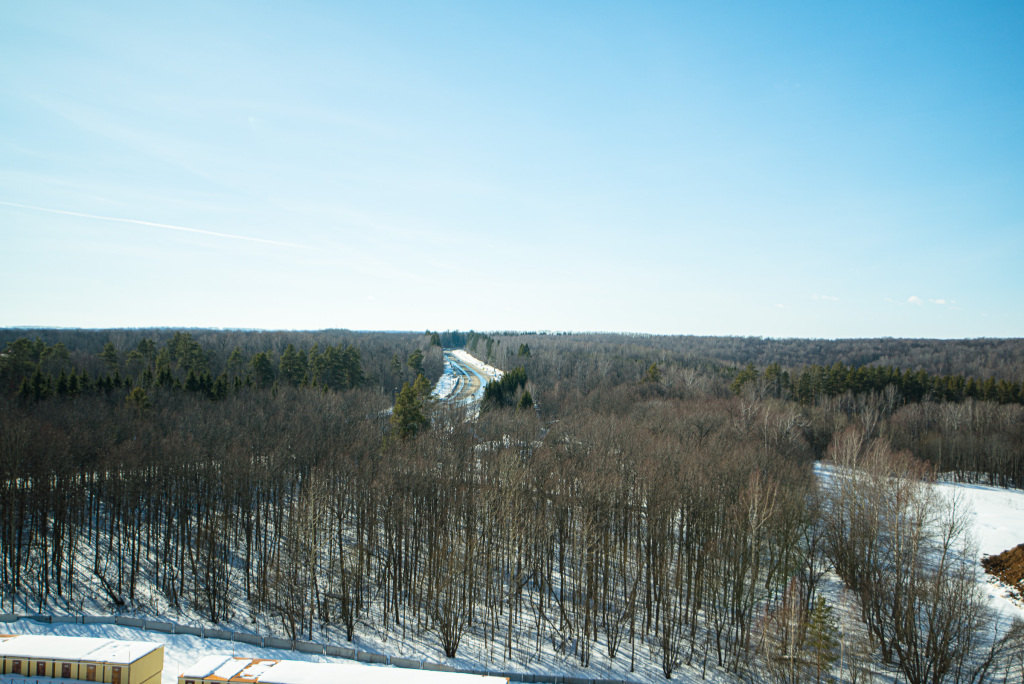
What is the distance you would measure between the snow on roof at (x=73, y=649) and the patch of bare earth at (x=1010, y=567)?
152ft

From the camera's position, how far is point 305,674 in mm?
17109

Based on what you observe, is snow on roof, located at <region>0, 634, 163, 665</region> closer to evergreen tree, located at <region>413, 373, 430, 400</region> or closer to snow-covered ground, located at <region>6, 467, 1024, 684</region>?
snow-covered ground, located at <region>6, 467, 1024, 684</region>

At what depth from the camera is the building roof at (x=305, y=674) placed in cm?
1673

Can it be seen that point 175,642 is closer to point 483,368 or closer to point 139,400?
point 139,400

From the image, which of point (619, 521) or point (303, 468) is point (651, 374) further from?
point (303, 468)

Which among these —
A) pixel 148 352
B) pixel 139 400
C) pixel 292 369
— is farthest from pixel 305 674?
pixel 148 352

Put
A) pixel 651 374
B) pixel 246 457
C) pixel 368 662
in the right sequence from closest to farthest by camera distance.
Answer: pixel 368 662 → pixel 246 457 → pixel 651 374

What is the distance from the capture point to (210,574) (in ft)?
107

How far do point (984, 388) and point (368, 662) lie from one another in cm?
9965

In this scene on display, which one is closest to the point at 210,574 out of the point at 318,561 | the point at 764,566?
the point at 318,561

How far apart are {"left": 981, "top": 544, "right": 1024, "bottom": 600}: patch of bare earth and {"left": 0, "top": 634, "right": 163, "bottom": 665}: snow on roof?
46.3 metres

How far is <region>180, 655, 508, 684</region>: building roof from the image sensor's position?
16734 millimetres

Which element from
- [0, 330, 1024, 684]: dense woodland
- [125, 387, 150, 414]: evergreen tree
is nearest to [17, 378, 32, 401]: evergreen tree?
[0, 330, 1024, 684]: dense woodland

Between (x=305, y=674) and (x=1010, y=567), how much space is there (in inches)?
1703
